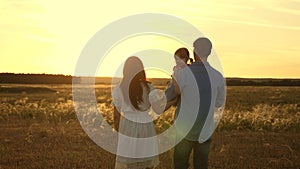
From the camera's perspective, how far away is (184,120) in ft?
23.6

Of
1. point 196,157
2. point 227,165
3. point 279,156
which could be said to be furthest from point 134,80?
point 279,156

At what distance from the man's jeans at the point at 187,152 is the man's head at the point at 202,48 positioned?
1.00 meters

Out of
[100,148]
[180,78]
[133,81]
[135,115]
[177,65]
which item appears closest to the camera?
[133,81]

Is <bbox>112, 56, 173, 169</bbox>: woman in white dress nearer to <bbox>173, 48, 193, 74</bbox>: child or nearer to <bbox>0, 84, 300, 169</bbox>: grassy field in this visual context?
<bbox>173, 48, 193, 74</bbox>: child

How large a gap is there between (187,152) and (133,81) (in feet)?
3.73

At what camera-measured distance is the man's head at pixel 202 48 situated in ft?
23.7

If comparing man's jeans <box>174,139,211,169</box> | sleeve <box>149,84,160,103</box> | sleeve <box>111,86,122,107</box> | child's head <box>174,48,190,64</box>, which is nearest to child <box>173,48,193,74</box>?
child's head <box>174,48,190,64</box>

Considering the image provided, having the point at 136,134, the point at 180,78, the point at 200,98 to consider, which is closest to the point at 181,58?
the point at 180,78

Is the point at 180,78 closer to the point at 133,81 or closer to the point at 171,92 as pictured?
the point at 171,92

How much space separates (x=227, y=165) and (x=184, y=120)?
5.36 metres

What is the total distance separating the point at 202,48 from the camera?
23.8 feet

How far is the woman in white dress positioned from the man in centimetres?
32

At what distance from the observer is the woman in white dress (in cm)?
680

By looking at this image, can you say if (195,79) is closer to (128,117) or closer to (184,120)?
(184,120)
